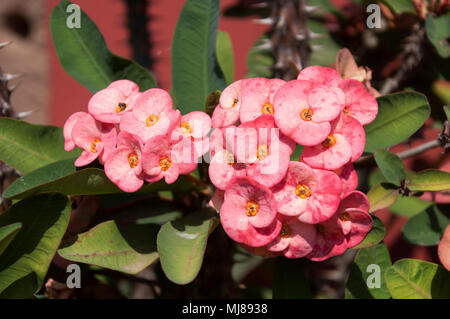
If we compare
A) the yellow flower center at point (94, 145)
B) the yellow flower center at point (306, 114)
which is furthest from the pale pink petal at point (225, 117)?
the yellow flower center at point (94, 145)

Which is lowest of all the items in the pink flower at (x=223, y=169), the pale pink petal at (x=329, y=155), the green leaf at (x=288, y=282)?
the green leaf at (x=288, y=282)

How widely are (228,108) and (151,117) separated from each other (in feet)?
0.43

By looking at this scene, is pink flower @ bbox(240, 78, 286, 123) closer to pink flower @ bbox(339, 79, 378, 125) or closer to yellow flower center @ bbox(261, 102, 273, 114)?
yellow flower center @ bbox(261, 102, 273, 114)

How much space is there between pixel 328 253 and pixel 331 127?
0.21m

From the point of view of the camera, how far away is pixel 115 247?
0.86 m

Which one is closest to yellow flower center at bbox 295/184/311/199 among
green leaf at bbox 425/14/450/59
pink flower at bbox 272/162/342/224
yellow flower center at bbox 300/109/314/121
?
pink flower at bbox 272/162/342/224

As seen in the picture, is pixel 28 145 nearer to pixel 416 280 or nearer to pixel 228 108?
pixel 228 108

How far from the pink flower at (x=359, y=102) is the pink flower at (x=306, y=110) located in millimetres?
63

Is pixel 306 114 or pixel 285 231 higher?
pixel 306 114

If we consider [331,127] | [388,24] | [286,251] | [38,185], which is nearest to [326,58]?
[388,24]

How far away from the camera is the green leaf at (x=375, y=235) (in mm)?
826

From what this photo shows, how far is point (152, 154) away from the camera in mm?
750

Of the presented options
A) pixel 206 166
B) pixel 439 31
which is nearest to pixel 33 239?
pixel 206 166

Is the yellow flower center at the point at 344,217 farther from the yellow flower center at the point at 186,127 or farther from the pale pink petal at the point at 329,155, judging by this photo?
the yellow flower center at the point at 186,127
